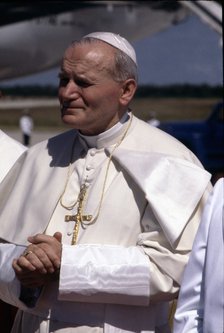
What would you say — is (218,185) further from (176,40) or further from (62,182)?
(176,40)

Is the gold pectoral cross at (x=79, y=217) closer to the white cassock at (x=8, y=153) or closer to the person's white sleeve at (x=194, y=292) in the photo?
the white cassock at (x=8, y=153)

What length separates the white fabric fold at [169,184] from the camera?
11.6ft

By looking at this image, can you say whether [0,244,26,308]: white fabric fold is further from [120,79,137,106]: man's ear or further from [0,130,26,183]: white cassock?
[120,79,137,106]: man's ear

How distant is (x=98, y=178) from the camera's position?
12.3 ft

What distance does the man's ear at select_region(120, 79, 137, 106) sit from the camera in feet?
12.0

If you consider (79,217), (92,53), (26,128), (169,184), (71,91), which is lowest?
(26,128)

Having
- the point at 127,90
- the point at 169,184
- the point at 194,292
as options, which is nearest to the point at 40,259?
the point at 169,184

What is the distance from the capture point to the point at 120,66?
3.65 meters

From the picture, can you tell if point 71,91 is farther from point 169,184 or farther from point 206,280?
point 206,280

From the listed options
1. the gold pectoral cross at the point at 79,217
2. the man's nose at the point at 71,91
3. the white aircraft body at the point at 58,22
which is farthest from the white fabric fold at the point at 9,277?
the white aircraft body at the point at 58,22

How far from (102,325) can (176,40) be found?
49.8ft

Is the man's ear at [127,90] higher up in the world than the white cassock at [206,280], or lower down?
higher up

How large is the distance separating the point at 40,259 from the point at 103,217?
28 centimetres

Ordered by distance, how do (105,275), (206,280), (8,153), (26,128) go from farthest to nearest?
(26,128), (8,153), (105,275), (206,280)
